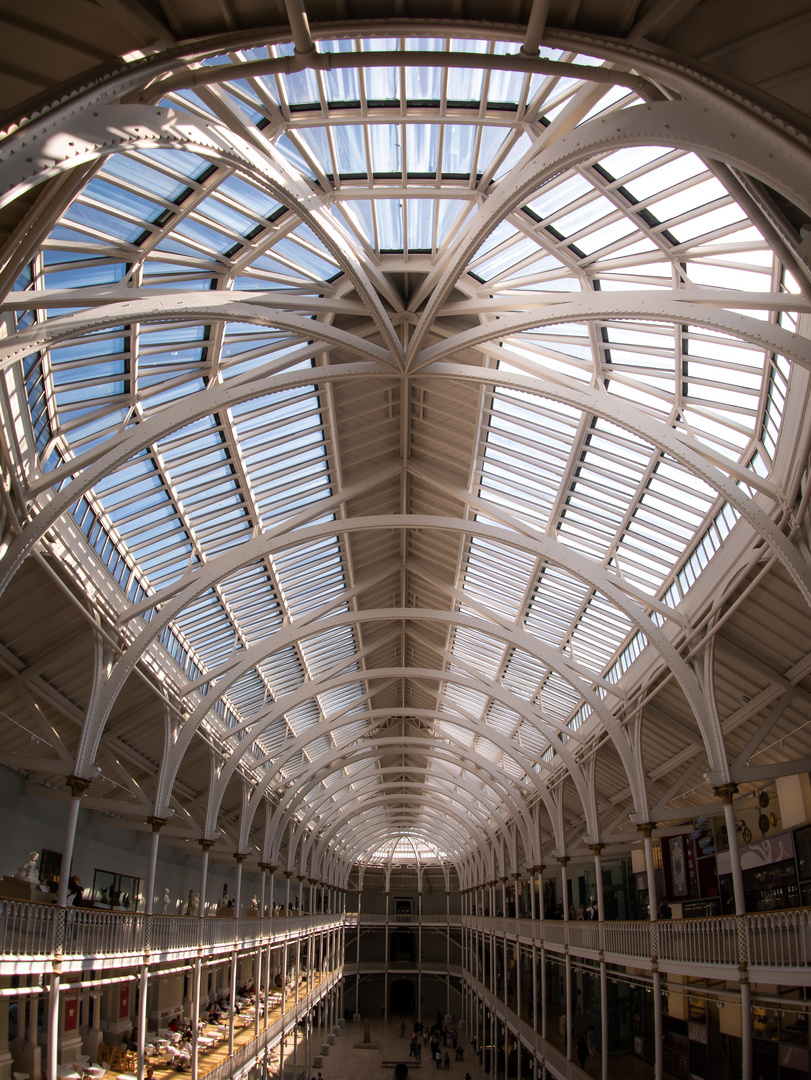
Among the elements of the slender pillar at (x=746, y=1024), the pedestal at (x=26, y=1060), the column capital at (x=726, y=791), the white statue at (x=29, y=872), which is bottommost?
the pedestal at (x=26, y=1060)

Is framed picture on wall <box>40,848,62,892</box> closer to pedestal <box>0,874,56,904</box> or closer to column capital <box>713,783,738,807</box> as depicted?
pedestal <box>0,874,56,904</box>

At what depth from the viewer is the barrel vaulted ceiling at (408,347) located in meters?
7.68

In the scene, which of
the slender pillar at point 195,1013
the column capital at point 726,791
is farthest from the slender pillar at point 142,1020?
the column capital at point 726,791

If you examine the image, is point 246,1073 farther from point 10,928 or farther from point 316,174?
point 316,174

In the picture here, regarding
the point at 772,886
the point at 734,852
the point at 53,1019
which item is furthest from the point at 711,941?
the point at 53,1019

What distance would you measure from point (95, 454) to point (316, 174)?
667cm

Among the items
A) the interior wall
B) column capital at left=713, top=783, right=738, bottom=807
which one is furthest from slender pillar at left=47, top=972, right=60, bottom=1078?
column capital at left=713, top=783, right=738, bottom=807

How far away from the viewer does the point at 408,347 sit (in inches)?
604

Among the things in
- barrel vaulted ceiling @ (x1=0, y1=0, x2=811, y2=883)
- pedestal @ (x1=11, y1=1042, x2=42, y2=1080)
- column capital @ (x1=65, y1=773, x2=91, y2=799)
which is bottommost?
pedestal @ (x1=11, y1=1042, x2=42, y2=1080)

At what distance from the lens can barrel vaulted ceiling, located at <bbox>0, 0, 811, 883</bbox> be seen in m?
7.68

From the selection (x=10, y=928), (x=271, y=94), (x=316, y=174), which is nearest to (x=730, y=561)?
(x=316, y=174)

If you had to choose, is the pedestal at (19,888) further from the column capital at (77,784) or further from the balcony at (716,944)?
the balcony at (716,944)

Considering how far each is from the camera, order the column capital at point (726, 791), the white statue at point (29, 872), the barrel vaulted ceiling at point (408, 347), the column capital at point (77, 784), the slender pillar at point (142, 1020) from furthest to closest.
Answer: the slender pillar at point (142, 1020)
the column capital at point (77, 784)
the white statue at point (29, 872)
the column capital at point (726, 791)
the barrel vaulted ceiling at point (408, 347)

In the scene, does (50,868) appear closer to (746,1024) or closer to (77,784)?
(77,784)
